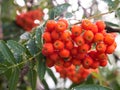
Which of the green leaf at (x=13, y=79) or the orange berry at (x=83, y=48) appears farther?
the green leaf at (x=13, y=79)

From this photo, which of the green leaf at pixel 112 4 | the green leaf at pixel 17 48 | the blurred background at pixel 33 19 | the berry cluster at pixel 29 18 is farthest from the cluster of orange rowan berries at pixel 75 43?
the berry cluster at pixel 29 18

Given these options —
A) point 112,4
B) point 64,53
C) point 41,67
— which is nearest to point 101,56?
point 64,53

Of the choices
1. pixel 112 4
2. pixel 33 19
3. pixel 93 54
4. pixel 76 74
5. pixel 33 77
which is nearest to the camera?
pixel 93 54

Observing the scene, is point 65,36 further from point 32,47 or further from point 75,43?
point 32,47

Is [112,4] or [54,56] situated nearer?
[54,56]

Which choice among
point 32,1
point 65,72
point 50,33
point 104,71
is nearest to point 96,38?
point 50,33

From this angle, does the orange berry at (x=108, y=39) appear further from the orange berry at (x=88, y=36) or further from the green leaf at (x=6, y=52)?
the green leaf at (x=6, y=52)

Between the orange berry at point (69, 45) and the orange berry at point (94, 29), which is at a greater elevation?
the orange berry at point (94, 29)

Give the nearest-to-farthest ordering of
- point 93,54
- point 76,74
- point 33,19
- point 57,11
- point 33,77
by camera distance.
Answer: point 93,54, point 33,77, point 57,11, point 76,74, point 33,19
